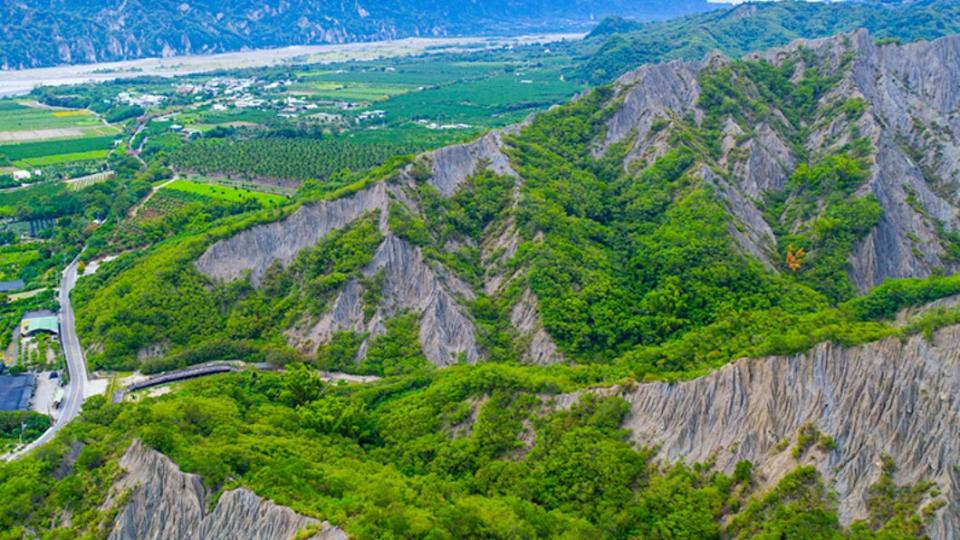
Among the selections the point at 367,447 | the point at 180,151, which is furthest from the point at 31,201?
the point at 367,447

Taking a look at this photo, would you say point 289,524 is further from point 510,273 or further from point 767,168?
point 767,168

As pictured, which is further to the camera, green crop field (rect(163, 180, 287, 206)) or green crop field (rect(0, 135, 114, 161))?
green crop field (rect(0, 135, 114, 161))

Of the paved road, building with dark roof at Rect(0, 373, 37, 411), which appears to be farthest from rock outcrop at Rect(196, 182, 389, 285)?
building with dark roof at Rect(0, 373, 37, 411)

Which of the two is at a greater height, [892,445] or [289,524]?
[892,445]

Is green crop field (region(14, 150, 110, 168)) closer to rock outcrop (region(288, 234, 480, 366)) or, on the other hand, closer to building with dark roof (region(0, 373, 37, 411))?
building with dark roof (region(0, 373, 37, 411))

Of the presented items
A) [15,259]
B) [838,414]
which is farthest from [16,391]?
[838,414]
